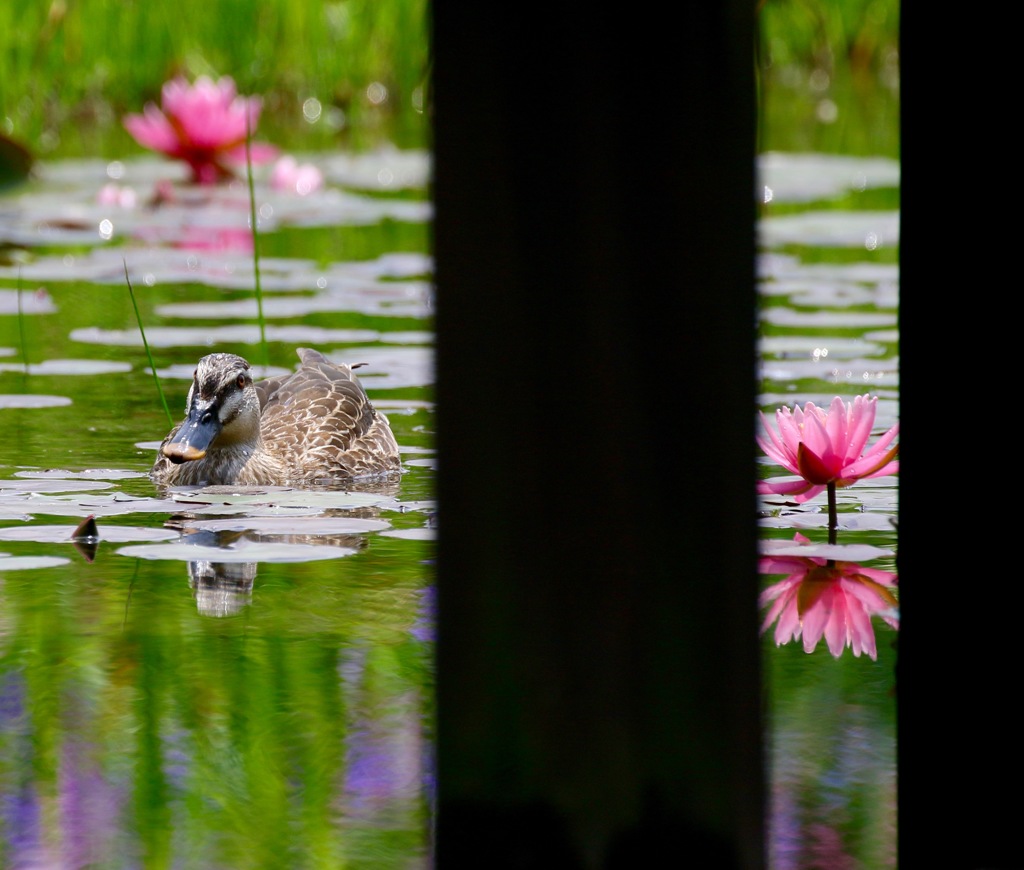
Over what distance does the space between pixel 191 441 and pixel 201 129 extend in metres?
5.19

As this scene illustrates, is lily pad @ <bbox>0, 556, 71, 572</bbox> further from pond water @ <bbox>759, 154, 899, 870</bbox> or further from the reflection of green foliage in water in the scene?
pond water @ <bbox>759, 154, 899, 870</bbox>

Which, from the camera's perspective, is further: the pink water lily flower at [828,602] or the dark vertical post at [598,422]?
the pink water lily flower at [828,602]

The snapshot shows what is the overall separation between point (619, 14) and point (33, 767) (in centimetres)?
116

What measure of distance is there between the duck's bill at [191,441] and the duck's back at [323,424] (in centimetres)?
44

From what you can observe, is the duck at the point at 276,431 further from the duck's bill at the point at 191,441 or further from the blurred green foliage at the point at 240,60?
the blurred green foliage at the point at 240,60

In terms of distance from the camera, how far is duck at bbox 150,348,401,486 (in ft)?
14.6

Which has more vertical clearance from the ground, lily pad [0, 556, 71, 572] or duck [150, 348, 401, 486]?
duck [150, 348, 401, 486]

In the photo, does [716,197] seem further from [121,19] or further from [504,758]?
[121,19]

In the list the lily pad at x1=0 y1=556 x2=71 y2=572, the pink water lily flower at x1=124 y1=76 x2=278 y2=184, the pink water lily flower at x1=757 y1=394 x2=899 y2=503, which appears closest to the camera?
the lily pad at x1=0 y1=556 x2=71 y2=572

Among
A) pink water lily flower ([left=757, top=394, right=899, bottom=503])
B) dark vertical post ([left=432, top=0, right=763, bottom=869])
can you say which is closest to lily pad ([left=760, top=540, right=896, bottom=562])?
pink water lily flower ([left=757, top=394, right=899, bottom=503])

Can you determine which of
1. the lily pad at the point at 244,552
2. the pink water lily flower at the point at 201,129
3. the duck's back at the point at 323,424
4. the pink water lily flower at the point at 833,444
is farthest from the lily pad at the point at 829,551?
the pink water lily flower at the point at 201,129

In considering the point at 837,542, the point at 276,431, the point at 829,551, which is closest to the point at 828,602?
the point at 829,551

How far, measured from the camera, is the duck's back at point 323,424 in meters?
4.85

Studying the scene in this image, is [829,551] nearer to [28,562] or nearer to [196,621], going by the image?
[196,621]
